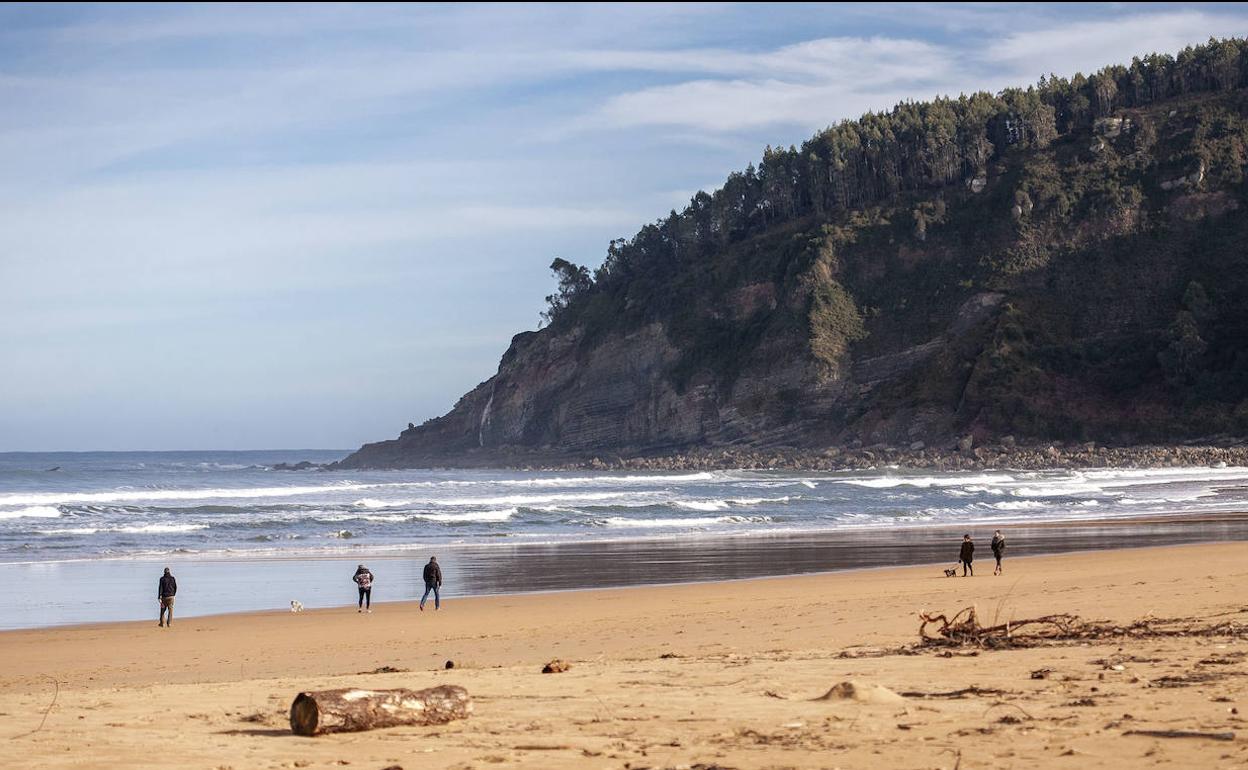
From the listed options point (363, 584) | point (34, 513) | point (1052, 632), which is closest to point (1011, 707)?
point (1052, 632)

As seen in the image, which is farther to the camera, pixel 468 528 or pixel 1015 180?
pixel 1015 180

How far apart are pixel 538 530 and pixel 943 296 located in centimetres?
5609

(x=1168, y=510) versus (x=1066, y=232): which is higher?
→ (x=1066, y=232)

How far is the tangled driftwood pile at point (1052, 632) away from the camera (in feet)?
35.8

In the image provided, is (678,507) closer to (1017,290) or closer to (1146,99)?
(1017,290)

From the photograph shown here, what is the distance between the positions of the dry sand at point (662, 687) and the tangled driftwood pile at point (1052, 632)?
15.1 inches

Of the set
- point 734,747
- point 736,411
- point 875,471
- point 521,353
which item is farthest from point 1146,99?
point 734,747

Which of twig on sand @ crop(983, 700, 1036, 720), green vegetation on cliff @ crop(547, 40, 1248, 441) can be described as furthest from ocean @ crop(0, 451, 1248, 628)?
green vegetation on cliff @ crop(547, 40, 1248, 441)

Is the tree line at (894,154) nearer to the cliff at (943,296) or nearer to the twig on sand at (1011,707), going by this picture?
the cliff at (943,296)

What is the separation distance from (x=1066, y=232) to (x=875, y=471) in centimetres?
2980

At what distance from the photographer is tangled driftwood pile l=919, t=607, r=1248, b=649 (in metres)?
10.9

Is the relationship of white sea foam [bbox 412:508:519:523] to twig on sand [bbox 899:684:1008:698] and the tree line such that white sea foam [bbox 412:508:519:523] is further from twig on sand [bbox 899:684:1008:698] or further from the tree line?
the tree line

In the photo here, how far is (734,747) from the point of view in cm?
724

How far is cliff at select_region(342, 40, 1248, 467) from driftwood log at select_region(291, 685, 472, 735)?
6936 centimetres
